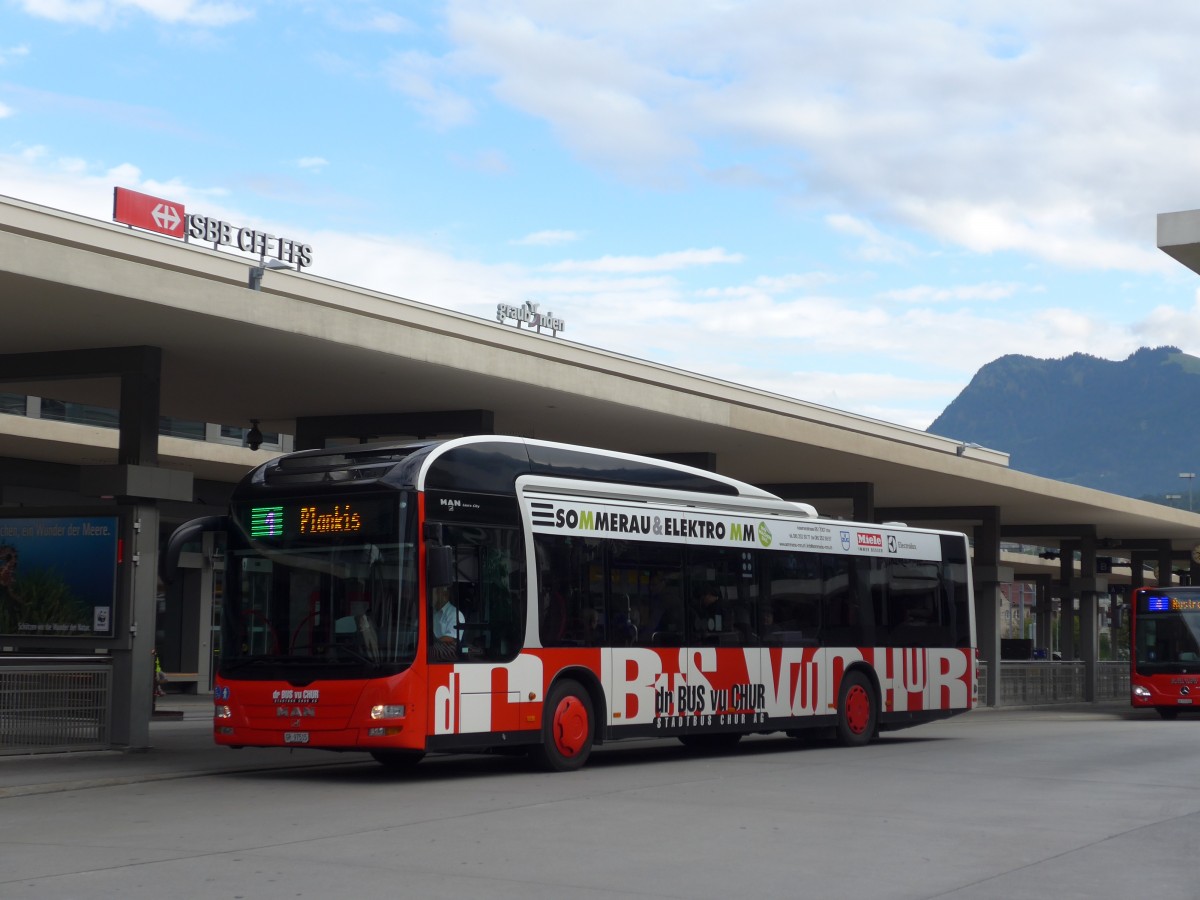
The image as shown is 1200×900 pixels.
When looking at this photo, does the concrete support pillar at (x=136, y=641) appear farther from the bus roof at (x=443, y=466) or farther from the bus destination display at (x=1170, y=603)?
the bus destination display at (x=1170, y=603)

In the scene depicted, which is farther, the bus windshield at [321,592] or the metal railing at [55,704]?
the metal railing at [55,704]

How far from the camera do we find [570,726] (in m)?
15.9

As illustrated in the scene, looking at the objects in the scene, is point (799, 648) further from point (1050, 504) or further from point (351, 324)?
point (1050, 504)

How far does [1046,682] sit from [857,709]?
21.5 meters

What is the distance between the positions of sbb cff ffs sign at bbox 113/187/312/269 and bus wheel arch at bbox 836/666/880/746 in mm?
22120

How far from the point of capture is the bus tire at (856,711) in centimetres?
2002

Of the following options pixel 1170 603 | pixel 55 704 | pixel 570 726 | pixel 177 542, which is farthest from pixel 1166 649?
pixel 177 542

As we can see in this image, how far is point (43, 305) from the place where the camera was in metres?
15.8

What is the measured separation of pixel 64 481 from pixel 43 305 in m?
19.8

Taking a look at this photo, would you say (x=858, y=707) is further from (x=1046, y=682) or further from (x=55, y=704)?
(x=1046, y=682)

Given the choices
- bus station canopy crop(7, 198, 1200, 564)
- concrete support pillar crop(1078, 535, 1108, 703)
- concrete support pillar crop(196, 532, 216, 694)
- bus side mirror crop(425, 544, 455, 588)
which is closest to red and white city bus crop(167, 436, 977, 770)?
bus side mirror crop(425, 544, 455, 588)

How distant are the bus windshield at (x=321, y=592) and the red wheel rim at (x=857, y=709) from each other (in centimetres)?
779

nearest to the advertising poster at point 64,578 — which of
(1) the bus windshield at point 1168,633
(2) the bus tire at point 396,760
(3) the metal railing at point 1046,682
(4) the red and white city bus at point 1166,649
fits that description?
(2) the bus tire at point 396,760

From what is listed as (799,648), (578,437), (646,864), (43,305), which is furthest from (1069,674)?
(646,864)
